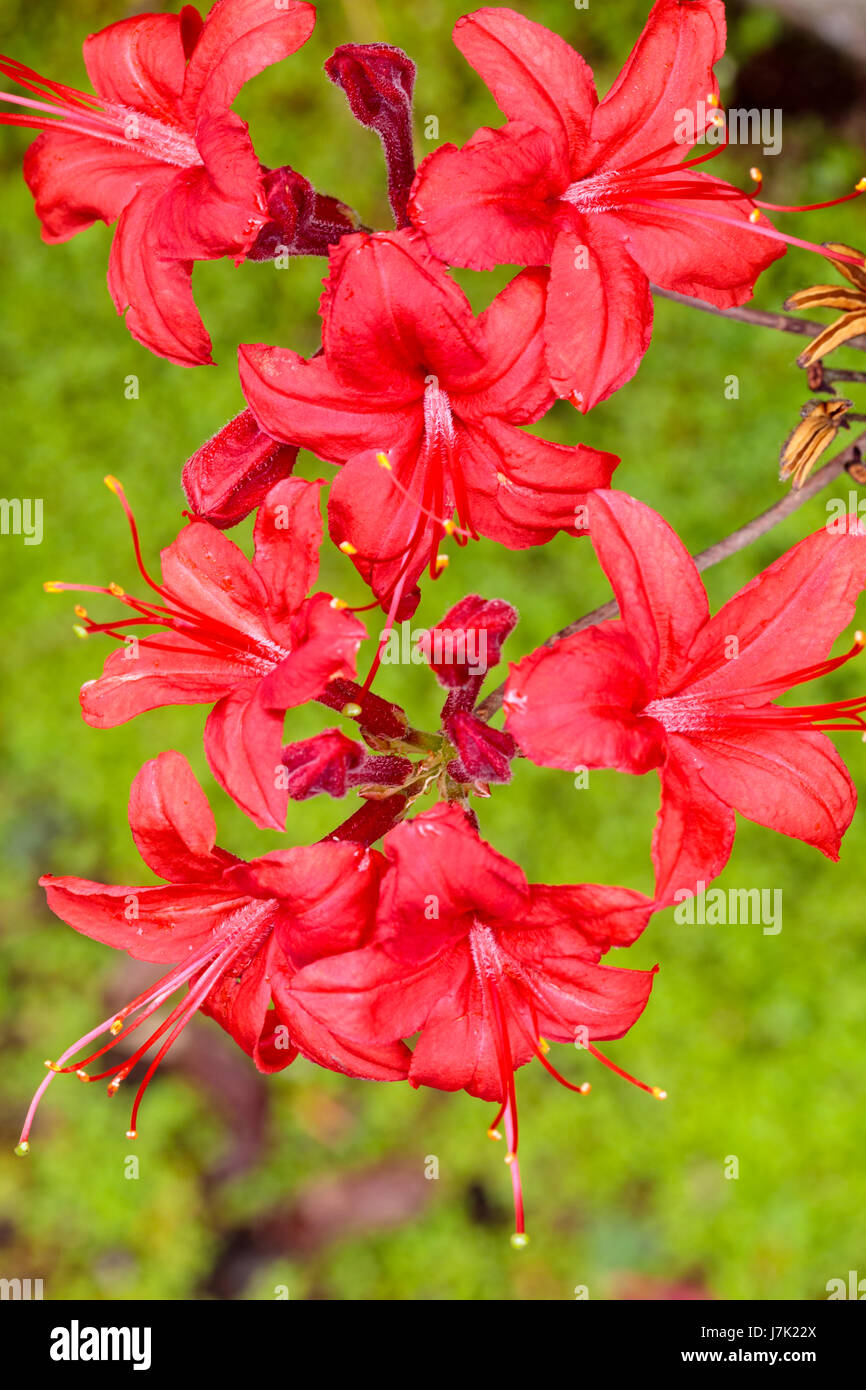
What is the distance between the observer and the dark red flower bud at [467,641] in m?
1.46

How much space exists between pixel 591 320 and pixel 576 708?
47 centimetres

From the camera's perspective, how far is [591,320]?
142 cm

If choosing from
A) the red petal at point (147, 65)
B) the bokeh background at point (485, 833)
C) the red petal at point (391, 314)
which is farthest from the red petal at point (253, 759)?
the bokeh background at point (485, 833)

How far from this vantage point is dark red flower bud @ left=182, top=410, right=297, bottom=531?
63.1 inches

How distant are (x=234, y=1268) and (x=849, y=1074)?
1987mm

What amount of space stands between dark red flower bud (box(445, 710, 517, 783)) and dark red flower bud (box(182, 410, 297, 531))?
429 millimetres

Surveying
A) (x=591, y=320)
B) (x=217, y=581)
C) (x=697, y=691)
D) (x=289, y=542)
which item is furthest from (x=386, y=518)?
(x=697, y=691)

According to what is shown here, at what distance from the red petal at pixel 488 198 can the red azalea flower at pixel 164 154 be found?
0.77 ft

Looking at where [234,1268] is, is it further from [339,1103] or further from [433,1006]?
[433,1006]

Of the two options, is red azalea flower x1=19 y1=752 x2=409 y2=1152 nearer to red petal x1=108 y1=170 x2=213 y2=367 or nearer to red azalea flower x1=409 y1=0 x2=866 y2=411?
red petal x1=108 y1=170 x2=213 y2=367

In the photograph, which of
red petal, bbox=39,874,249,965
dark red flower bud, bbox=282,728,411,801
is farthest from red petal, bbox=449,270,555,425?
red petal, bbox=39,874,249,965

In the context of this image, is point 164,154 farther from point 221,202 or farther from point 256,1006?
point 256,1006

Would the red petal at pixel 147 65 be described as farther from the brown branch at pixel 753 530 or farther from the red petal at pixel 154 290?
the brown branch at pixel 753 530
